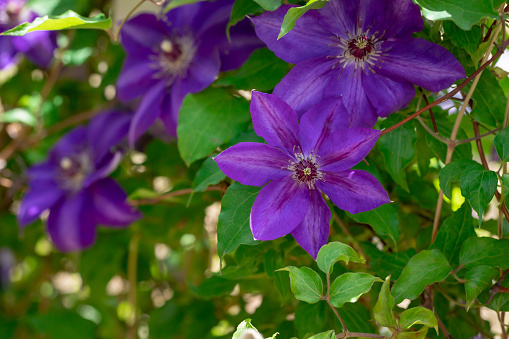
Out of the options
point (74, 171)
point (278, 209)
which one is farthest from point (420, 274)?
point (74, 171)

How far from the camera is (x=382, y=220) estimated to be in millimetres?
523

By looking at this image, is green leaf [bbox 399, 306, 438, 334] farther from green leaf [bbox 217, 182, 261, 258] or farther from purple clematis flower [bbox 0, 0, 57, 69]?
purple clematis flower [bbox 0, 0, 57, 69]

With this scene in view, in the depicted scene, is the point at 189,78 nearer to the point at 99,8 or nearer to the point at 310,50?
the point at 310,50

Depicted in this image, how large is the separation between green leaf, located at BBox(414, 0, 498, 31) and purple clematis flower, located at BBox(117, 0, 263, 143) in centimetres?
28

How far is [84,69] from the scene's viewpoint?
1226mm

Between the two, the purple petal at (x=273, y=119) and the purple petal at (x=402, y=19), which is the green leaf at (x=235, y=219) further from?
the purple petal at (x=402, y=19)

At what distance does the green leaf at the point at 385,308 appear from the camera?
1.48 feet

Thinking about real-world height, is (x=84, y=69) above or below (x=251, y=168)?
below

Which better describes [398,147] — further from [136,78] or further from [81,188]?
[81,188]

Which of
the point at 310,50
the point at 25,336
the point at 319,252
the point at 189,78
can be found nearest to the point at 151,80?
the point at 189,78

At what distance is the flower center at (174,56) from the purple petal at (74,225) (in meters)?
0.29

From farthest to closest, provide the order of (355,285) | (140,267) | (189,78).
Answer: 1. (140,267)
2. (189,78)
3. (355,285)

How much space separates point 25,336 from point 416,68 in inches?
45.4

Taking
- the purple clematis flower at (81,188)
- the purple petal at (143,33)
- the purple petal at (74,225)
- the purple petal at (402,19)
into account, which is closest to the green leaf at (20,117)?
the purple clematis flower at (81,188)
